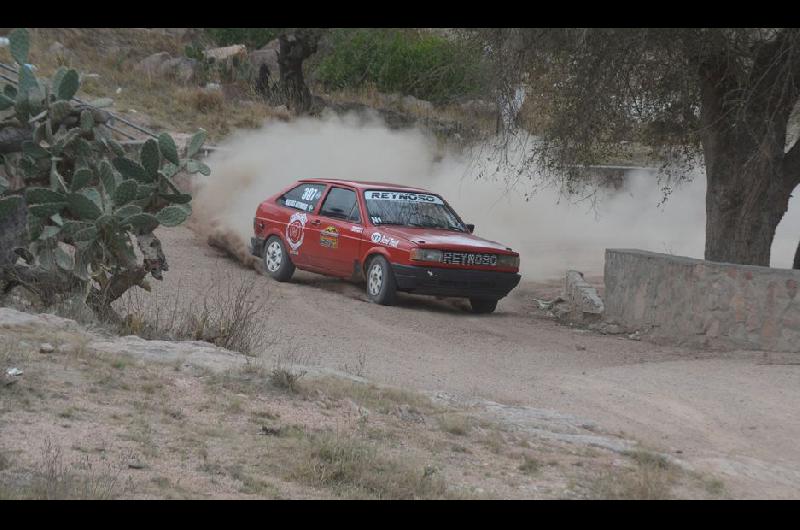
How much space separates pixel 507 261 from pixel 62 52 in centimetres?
2315

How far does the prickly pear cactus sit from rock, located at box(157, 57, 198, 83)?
2349 centimetres

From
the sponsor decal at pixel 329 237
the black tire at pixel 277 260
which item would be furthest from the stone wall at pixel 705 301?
the black tire at pixel 277 260

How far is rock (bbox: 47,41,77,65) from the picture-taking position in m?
32.3

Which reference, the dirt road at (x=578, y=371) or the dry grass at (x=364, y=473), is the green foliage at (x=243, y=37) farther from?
the dry grass at (x=364, y=473)

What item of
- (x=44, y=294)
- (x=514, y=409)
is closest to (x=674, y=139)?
(x=514, y=409)

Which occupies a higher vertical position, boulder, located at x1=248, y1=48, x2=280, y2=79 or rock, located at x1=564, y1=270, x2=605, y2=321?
boulder, located at x1=248, y1=48, x2=280, y2=79

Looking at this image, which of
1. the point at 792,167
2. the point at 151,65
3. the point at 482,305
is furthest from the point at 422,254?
the point at 151,65

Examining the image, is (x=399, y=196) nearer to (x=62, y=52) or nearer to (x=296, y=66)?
(x=296, y=66)

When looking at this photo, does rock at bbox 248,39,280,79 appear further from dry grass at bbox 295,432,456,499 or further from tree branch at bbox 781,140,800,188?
dry grass at bbox 295,432,456,499

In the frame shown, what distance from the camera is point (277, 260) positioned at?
52.4 ft

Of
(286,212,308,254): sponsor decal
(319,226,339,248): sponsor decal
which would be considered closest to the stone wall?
Result: (319,226,339,248): sponsor decal

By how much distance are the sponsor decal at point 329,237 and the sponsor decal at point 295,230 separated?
1.38ft
